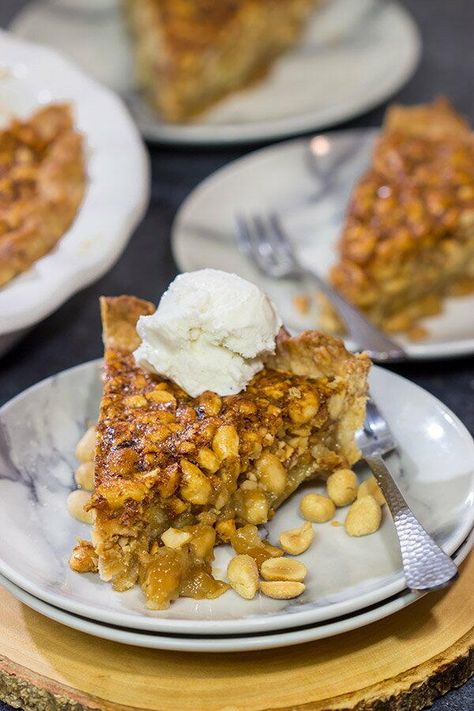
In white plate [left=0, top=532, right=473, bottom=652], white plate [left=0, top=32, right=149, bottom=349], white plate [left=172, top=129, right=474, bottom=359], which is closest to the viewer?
white plate [left=0, top=532, right=473, bottom=652]

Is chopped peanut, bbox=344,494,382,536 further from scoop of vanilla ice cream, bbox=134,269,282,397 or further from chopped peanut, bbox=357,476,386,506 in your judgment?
scoop of vanilla ice cream, bbox=134,269,282,397

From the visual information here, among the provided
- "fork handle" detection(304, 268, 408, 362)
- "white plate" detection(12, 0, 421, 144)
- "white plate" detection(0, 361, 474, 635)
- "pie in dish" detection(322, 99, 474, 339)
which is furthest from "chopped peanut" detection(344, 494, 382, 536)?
"white plate" detection(12, 0, 421, 144)

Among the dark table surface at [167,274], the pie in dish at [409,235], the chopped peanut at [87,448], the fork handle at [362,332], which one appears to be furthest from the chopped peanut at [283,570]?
the pie in dish at [409,235]

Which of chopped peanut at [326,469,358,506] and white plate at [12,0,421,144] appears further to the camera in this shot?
white plate at [12,0,421,144]

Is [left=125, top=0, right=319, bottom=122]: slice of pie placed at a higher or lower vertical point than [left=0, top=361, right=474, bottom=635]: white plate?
lower

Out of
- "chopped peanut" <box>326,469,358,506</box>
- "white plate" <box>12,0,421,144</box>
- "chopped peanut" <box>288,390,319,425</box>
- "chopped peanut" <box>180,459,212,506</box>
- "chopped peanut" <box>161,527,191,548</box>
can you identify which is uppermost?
"chopped peanut" <box>180,459,212,506</box>

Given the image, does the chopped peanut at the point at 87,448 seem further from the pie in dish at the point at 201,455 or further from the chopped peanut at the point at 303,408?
the chopped peanut at the point at 303,408

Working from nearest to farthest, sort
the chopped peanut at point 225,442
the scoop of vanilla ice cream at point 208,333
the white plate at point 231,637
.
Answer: the white plate at point 231,637, the chopped peanut at point 225,442, the scoop of vanilla ice cream at point 208,333
